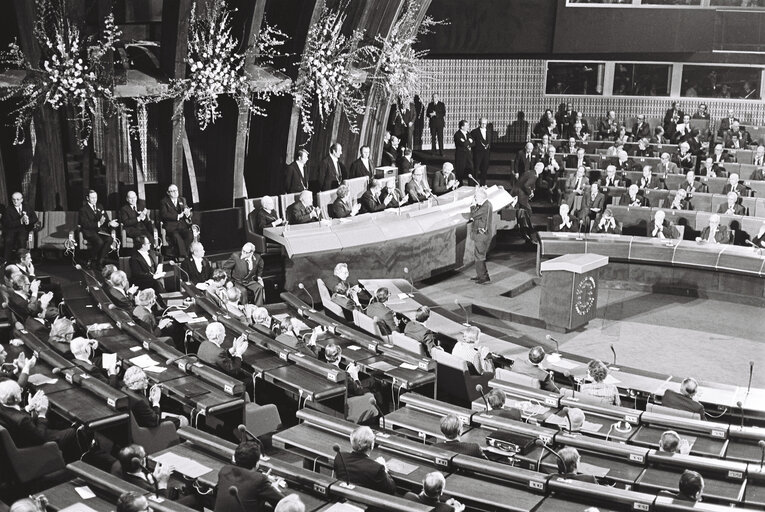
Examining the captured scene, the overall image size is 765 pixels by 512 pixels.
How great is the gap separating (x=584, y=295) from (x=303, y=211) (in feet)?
15.1

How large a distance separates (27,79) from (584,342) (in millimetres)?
9034

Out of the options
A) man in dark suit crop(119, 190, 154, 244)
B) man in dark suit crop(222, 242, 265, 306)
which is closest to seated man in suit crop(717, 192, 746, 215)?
man in dark suit crop(222, 242, 265, 306)

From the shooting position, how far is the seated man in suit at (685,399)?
8.10 meters

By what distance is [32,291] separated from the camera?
10.8m

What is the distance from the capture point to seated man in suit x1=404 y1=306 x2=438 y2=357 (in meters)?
10.1

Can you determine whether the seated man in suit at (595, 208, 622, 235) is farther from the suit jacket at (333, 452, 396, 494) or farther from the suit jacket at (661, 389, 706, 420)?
the suit jacket at (333, 452, 396, 494)

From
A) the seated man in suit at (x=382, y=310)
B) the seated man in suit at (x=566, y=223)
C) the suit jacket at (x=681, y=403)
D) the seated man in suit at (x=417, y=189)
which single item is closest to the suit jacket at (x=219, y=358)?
the seated man in suit at (x=382, y=310)

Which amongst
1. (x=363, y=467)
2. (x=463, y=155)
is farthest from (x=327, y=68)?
(x=363, y=467)

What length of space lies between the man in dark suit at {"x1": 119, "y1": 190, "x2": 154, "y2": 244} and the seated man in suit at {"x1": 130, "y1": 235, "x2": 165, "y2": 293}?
3.17ft

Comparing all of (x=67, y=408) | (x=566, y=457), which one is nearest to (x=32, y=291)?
(x=67, y=408)

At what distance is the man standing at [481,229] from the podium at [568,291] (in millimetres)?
2048

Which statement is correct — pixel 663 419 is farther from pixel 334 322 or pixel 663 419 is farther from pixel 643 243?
pixel 643 243

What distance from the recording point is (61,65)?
13227 millimetres

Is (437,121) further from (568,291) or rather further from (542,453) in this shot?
(542,453)
